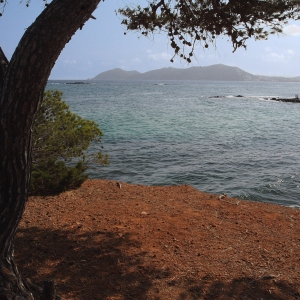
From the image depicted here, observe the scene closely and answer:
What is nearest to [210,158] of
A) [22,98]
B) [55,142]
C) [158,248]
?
[55,142]

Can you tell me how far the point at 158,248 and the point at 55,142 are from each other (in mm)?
3646

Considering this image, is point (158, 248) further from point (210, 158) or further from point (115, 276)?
point (210, 158)

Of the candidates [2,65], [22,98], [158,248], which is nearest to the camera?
[22,98]

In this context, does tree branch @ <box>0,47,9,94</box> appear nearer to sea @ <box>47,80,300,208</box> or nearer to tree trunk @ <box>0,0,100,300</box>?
tree trunk @ <box>0,0,100,300</box>

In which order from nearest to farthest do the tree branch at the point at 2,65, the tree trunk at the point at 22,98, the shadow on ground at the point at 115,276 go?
the tree trunk at the point at 22,98, the tree branch at the point at 2,65, the shadow on ground at the point at 115,276

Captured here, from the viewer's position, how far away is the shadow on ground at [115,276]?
14.4ft

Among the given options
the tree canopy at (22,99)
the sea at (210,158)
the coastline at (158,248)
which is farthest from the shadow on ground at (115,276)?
the sea at (210,158)

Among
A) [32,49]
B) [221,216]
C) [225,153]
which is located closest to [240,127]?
[225,153]

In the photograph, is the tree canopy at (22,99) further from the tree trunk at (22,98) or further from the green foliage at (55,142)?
the green foliage at (55,142)

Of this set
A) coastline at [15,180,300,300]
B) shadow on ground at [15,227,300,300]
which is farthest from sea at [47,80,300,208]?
shadow on ground at [15,227,300,300]

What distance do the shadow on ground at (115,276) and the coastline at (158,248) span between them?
12mm

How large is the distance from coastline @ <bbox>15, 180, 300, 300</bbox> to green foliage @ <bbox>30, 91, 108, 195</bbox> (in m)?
0.46

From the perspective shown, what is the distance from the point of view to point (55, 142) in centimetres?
807

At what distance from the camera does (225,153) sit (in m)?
18.5
